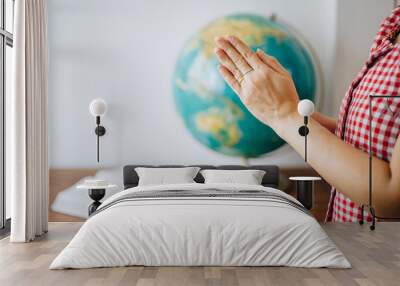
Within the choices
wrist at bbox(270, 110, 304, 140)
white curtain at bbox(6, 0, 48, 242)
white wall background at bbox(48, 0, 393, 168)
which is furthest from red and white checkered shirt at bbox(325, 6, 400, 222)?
white curtain at bbox(6, 0, 48, 242)

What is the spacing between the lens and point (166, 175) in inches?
227

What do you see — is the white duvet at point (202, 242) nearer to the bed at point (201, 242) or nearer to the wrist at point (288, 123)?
the bed at point (201, 242)

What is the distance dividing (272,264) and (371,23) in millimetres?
3195

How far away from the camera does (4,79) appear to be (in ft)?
18.1

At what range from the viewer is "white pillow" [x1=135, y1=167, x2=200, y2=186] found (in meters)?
5.73

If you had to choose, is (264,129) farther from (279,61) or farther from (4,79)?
(4,79)

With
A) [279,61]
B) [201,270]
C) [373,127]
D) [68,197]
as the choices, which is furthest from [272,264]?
[68,197]

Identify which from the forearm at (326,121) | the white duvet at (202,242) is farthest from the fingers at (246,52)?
the white duvet at (202,242)

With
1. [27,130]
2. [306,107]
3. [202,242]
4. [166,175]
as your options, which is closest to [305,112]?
[306,107]

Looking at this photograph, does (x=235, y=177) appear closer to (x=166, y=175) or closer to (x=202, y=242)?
(x=166, y=175)

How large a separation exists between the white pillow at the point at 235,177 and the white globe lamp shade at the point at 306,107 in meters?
0.90

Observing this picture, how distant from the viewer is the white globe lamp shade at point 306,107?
5.07 m

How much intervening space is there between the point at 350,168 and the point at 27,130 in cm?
272

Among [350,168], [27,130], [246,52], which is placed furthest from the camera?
[246,52]
